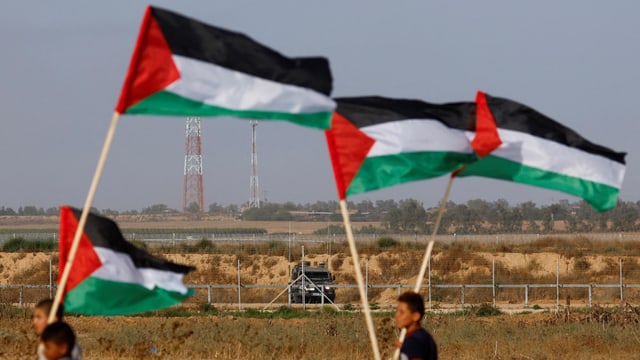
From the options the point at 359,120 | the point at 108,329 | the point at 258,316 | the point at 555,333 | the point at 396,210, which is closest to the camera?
the point at 359,120

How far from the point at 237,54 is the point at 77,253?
2309 mm

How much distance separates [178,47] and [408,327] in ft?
9.70

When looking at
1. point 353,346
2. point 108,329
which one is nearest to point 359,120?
point 353,346

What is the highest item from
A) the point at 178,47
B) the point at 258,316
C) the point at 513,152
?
the point at 178,47

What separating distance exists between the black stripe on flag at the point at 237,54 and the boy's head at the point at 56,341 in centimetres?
256

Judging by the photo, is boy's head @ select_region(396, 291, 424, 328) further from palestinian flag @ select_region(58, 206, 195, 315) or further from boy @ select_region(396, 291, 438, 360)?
palestinian flag @ select_region(58, 206, 195, 315)

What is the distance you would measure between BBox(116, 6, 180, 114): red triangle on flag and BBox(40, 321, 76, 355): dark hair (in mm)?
1979

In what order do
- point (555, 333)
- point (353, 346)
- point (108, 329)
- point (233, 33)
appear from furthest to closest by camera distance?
point (108, 329)
point (555, 333)
point (353, 346)
point (233, 33)

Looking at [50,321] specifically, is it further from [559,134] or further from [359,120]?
[559,134]

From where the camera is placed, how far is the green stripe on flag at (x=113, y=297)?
11.2 metres

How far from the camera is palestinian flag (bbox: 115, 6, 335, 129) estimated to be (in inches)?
414

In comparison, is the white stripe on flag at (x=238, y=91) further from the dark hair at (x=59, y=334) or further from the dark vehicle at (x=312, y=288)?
the dark vehicle at (x=312, y=288)

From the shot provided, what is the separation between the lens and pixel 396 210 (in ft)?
383

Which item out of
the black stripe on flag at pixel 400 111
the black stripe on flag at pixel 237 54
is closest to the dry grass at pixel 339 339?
the black stripe on flag at pixel 400 111
